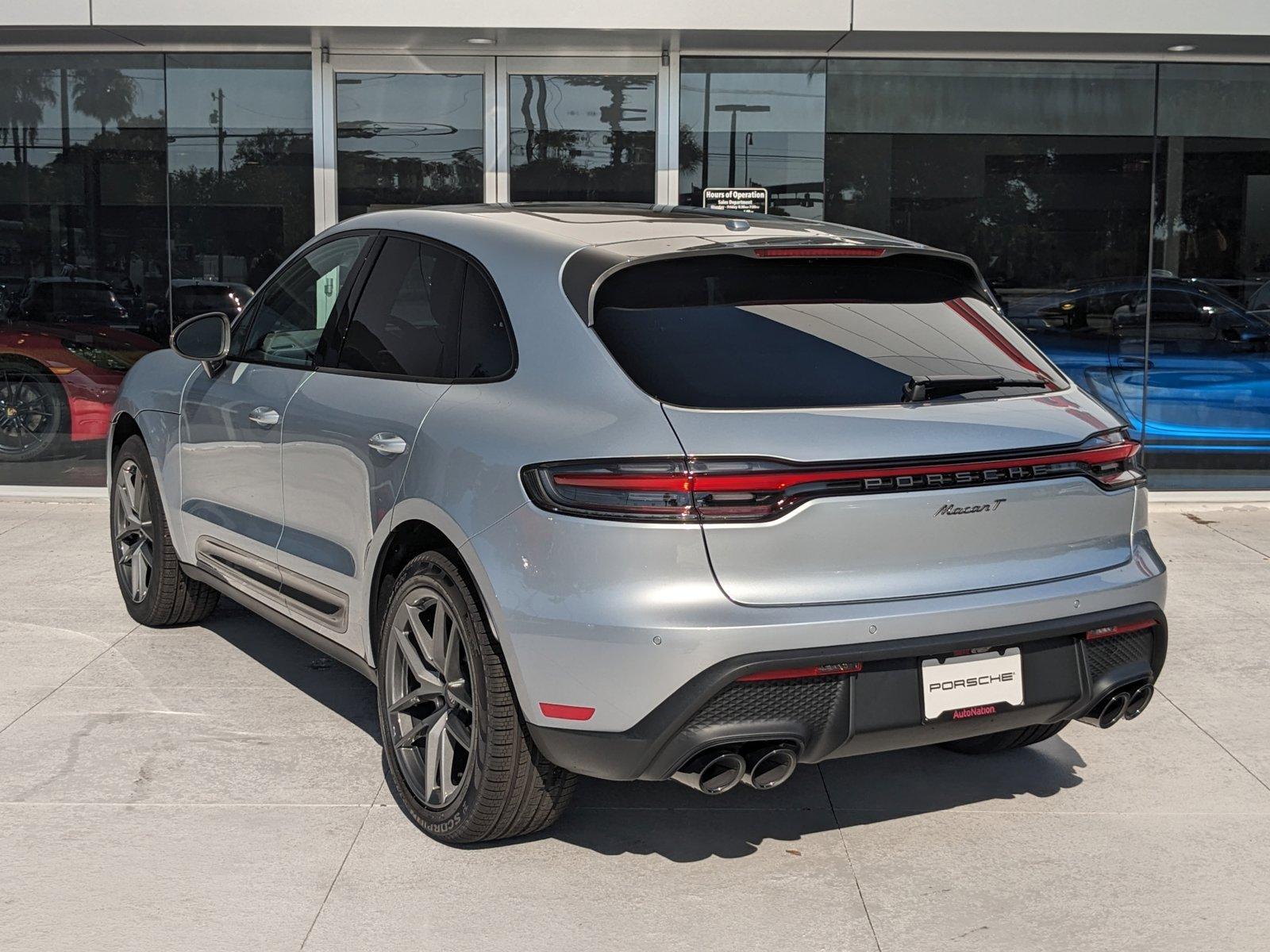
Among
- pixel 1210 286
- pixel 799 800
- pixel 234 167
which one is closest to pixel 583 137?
pixel 234 167

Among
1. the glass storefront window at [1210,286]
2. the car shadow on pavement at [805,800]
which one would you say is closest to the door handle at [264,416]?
the car shadow on pavement at [805,800]

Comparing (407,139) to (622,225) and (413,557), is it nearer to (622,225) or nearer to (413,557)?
(622,225)

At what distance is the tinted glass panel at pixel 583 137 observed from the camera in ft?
32.6

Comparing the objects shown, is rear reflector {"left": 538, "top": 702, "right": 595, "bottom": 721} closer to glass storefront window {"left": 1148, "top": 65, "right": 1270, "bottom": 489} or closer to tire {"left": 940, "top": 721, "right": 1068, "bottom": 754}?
tire {"left": 940, "top": 721, "right": 1068, "bottom": 754}

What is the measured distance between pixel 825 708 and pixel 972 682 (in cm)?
41

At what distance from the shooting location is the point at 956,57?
998 centimetres

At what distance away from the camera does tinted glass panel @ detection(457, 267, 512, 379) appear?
3.83 m

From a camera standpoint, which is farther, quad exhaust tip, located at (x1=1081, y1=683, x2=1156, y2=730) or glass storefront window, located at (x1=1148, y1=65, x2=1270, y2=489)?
glass storefront window, located at (x1=1148, y1=65, x2=1270, y2=489)

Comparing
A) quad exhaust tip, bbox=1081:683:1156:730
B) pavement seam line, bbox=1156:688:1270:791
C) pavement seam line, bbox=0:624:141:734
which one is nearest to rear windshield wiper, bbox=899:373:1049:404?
quad exhaust tip, bbox=1081:683:1156:730

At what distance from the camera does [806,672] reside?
333 centimetres

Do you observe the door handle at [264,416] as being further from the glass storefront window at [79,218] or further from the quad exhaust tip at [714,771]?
the glass storefront window at [79,218]

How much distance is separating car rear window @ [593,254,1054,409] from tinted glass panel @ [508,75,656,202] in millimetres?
6141

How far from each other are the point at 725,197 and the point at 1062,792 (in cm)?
576

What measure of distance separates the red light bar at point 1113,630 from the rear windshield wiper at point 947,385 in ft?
2.17
